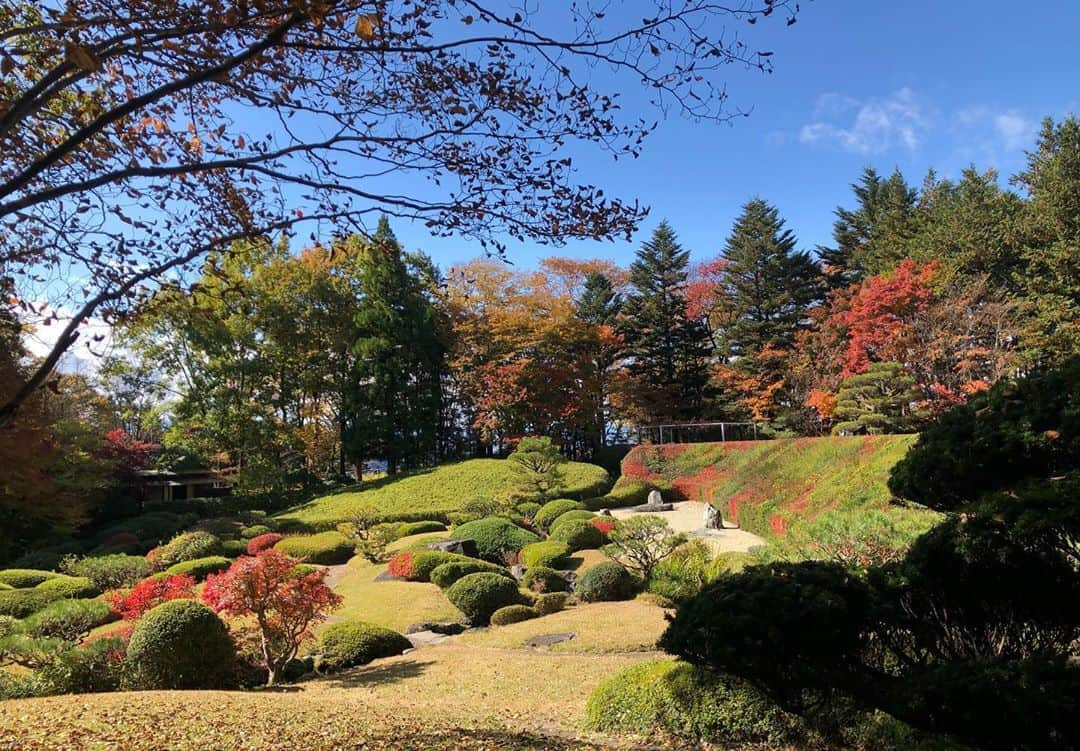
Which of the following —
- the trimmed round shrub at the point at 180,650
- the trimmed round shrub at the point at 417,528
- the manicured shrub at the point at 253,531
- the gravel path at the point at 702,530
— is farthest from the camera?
the manicured shrub at the point at 253,531

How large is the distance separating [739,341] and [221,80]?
85.7ft

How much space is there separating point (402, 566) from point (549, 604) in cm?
367

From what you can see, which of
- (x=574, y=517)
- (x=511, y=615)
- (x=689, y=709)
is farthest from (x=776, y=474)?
(x=689, y=709)

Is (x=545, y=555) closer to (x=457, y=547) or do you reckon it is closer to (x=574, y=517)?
(x=457, y=547)

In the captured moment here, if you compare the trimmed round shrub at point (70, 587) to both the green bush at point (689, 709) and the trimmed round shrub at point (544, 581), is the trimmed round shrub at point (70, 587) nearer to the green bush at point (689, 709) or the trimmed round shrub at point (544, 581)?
the trimmed round shrub at point (544, 581)

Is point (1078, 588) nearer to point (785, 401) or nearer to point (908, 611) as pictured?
point (908, 611)

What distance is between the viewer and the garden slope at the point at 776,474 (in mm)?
12430

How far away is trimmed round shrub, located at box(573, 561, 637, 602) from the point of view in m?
10.5

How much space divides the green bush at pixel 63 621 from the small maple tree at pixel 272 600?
6.12 feet

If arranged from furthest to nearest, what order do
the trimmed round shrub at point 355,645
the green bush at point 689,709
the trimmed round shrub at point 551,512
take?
the trimmed round shrub at point 551,512 → the trimmed round shrub at point 355,645 → the green bush at point 689,709

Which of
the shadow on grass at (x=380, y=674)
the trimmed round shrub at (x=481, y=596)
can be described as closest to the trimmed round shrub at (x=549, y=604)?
the trimmed round shrub at (x=481, y=596)

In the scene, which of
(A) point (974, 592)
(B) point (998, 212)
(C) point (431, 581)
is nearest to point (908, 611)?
(A) point (974, 592)

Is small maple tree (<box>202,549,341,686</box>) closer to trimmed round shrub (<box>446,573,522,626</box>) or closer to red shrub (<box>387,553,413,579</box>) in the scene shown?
trimmed round shrub (<box>446,573,522,626</box>)

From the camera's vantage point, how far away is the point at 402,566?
12516 mm
